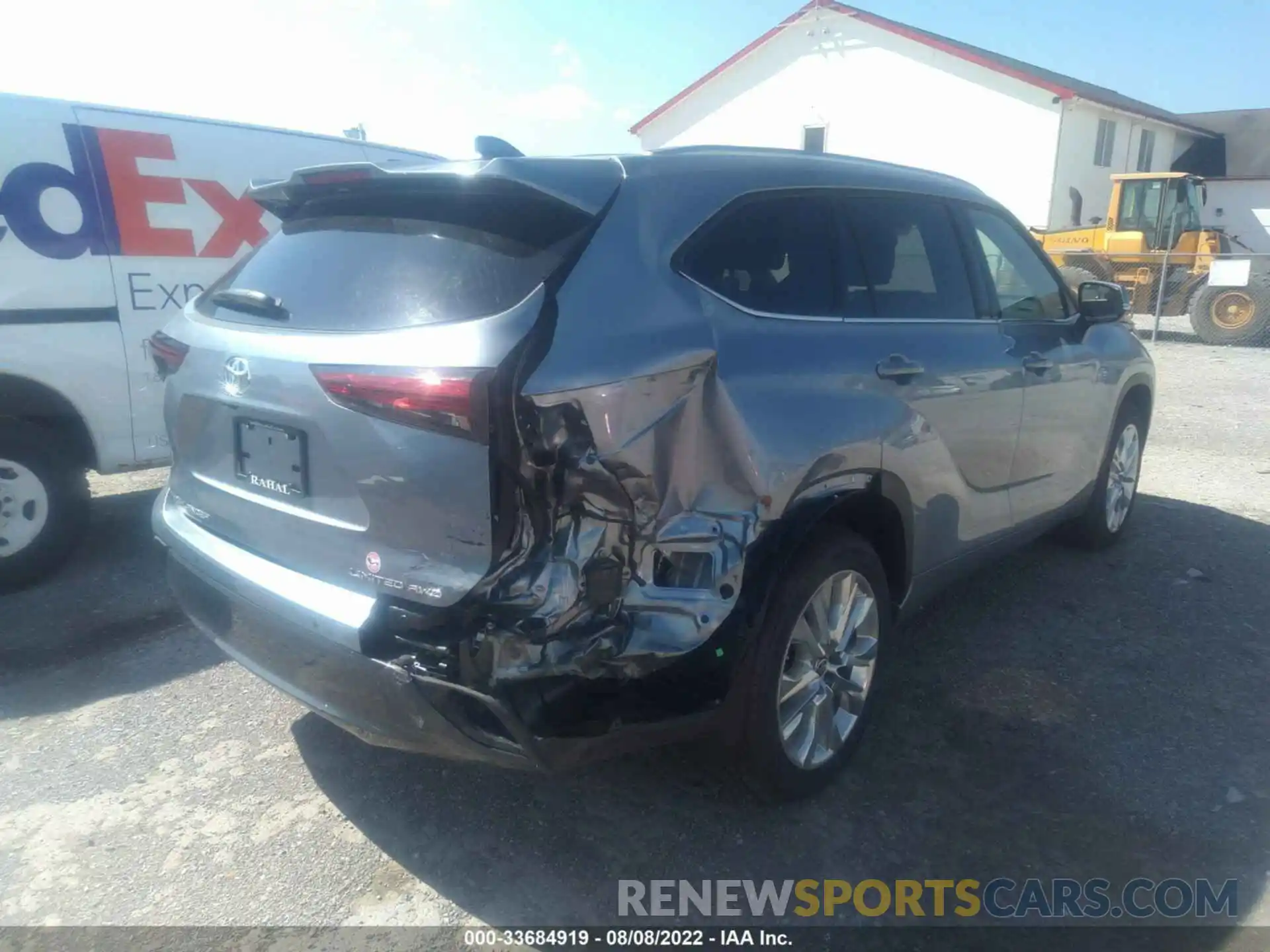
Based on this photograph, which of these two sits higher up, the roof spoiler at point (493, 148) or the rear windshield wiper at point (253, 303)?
the roof spoiler at point (493, 148)

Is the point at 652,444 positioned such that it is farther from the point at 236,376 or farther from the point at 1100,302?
the point at 1100,302

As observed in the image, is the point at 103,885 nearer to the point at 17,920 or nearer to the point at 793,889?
the point at 17,920

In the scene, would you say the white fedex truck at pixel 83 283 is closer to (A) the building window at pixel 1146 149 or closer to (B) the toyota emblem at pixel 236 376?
(B) the toyota emblem at pixel 236 376

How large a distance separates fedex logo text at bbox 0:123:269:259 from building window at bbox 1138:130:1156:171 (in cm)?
3114

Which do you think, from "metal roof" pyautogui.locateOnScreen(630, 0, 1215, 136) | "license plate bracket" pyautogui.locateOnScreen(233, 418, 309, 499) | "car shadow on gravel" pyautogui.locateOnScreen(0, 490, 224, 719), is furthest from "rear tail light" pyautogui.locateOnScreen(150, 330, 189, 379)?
"metal roof" pyautogui.locateOnScreen(630, 0, 1215, 136)

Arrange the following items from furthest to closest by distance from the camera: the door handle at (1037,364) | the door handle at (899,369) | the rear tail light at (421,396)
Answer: the door handle at (1037,364)
the door handle at (899,369)
the rear tail light at (421,396)

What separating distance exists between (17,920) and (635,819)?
5.64ft

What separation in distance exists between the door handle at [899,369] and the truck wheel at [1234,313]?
15.3 m

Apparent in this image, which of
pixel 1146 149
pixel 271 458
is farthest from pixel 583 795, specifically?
pixel 1146 149

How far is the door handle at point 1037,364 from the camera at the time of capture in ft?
12.7

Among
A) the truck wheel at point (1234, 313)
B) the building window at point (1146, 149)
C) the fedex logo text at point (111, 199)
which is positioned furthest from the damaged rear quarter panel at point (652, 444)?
the building window at point (1146, 149)

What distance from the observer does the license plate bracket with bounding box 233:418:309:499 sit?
2.46 metres

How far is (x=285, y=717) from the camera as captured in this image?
352 cm

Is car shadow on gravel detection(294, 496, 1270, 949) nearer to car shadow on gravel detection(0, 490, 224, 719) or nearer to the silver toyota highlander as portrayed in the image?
the silver toyota highlander
